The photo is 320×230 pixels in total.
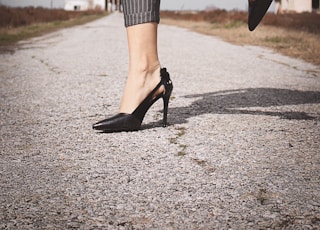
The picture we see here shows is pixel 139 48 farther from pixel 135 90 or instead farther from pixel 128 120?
pixel 128 120

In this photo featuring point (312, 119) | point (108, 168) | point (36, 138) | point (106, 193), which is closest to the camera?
point (106, 193)

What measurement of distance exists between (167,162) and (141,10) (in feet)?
2.11

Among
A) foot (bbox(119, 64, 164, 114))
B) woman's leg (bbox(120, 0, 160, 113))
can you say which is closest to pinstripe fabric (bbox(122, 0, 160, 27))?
woman's leg (bbox(120, 0, 160, 113))

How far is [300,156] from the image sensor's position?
111 centimetres

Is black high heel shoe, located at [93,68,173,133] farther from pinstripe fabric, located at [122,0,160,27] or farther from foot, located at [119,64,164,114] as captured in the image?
pinstripe fabric, located at [122,0,160,27]

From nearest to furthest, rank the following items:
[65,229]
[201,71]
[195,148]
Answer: [65,229] → [195,148] → [201,71]

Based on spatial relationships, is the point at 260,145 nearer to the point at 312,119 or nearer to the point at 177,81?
the point at 312,119

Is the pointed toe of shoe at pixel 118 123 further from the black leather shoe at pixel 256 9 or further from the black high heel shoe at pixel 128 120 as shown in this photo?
the black leather shoe at pixel 256 9

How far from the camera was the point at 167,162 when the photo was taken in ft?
3.49

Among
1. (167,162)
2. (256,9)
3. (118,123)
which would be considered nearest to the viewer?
(167,162)

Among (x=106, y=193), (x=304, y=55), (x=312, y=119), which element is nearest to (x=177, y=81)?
(x=312, y=119)

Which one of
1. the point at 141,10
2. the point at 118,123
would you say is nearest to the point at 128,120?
the point at 118,123

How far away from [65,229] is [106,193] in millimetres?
176

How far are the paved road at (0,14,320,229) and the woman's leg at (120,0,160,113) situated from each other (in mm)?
149
